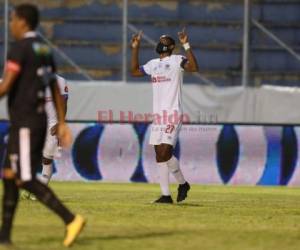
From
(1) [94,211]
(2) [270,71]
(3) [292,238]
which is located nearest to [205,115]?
(2) [270,71]

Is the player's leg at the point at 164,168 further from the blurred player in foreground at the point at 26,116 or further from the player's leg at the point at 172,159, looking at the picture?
the blurred player in foreground at the point at 26,116

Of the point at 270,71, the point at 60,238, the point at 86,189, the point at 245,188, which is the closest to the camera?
the point at 60,238

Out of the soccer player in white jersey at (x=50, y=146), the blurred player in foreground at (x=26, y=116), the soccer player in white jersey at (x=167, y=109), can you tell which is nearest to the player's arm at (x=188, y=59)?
the soccer player in white jersey at (x=167, y=109)

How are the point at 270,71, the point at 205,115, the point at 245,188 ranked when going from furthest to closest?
1. the point at 270,71
2. the point at 205,115
3. the point at 245,188

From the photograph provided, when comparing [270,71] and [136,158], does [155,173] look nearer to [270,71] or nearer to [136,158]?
[136,158]

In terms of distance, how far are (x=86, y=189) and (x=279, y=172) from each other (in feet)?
13.1

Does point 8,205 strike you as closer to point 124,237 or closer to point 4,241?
point 4,241

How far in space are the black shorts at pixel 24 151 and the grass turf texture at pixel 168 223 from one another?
0.65 metres

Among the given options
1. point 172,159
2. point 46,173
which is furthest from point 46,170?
point 172,159

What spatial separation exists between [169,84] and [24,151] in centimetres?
524

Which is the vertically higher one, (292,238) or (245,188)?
(292,238)

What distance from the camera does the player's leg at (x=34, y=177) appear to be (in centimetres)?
930

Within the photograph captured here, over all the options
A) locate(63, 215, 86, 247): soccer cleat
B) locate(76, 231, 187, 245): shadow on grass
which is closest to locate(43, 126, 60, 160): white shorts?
locate(76, 231, 187, 245): shadow on grass

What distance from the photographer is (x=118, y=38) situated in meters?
26.0
